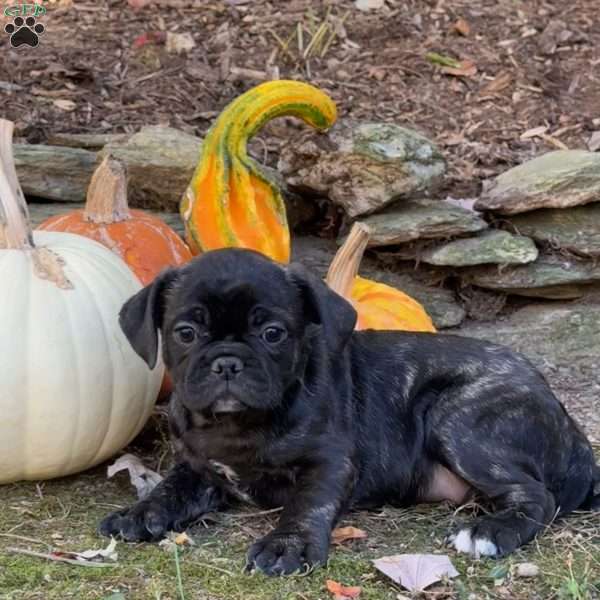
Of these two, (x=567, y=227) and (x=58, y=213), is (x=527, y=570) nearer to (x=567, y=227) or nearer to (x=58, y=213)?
(x=567, y=227)

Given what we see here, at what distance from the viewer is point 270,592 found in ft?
13.8

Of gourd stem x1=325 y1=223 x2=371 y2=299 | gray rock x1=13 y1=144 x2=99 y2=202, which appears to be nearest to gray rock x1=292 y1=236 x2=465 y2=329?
gourd stem x1=325 y1=223 x2=371 y2=299

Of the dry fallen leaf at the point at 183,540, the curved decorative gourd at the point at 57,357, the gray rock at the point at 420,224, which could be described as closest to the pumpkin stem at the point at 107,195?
the curved decorative gourd at the point at 57,357

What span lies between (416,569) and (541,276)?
327cm

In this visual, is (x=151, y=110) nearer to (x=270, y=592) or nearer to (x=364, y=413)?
(x=364, y=413)

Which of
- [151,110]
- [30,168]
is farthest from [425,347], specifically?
[151,110]

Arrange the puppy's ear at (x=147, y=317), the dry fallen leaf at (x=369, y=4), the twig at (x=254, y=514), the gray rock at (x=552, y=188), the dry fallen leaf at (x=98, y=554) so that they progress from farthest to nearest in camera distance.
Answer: the dry fallen leaf at (x=369, y=4) → the gray rock at (x=552, y=188) → the twig at (x=254, y=514) → the puppy's ear at (x=147, y=317) → the dry fallen leaf at (x=98, y=554)

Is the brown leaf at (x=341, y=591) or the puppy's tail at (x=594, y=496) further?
the puppy's tail at (x=594, y=496)

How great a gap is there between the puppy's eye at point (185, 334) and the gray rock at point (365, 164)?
2785 millimetres

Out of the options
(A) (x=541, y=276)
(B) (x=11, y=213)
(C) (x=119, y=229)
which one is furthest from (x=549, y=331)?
(B) (x=11, y=213)

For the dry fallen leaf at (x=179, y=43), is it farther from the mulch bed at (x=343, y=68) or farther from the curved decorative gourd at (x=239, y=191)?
the curved decorative gourd at (x=239, y=191)

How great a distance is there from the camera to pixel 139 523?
4758mm

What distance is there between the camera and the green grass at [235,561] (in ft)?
13.9

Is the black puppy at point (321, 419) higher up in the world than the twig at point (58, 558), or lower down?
higher up
